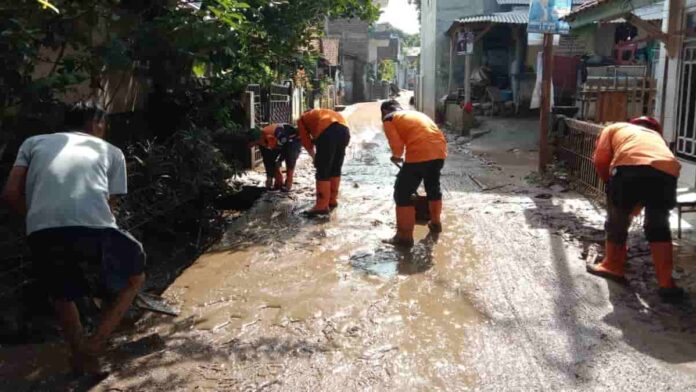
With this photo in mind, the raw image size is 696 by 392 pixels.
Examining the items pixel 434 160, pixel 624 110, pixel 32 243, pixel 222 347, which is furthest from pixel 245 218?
pixel 624 110

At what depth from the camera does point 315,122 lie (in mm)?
7703

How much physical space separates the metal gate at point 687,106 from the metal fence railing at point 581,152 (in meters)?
1.32

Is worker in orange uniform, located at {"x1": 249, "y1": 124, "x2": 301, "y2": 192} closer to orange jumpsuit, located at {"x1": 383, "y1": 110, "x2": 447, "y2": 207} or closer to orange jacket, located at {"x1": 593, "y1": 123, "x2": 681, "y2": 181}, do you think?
orange jumpsuit, located at {"x1": 383, "y1": 110, "x2": 447, "y2": 207}

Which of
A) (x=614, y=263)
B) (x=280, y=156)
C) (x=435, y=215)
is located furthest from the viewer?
(x=280, y=156)

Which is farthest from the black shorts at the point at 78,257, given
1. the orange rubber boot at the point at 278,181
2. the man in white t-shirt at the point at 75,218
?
the orange rubber boot at the point at 278,181

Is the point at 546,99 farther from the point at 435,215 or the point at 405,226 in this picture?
the point at 405,226

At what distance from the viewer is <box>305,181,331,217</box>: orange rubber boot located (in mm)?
7422

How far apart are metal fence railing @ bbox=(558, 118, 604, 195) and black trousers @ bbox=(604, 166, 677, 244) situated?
3168mm

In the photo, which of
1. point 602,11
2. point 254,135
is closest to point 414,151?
point 254,135

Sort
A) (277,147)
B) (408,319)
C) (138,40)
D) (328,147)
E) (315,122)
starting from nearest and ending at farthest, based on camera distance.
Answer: (408,319) → (138,40) → (328,147) → (315,122) → (277,147)

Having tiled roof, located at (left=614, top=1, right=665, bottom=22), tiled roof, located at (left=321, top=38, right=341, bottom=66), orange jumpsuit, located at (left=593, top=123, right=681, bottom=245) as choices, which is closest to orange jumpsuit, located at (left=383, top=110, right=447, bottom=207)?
orange jumpsuit, located at (left=593, top=123, right=681, bottom=245)

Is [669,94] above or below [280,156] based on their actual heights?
above

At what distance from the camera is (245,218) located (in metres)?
7.28

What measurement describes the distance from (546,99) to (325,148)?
4381 mm
